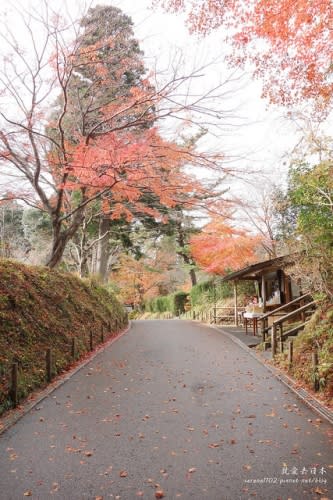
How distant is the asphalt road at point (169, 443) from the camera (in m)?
4.19

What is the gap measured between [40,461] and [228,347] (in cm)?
1094

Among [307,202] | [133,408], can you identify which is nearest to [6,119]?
[133,408]

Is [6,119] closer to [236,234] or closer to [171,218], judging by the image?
[171,218]

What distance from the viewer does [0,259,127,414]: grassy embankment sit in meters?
8.11

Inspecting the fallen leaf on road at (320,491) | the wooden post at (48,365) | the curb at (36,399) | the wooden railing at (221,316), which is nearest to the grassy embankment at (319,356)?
the fallen leaf on road at (320,491)

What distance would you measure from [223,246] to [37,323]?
65.5ft

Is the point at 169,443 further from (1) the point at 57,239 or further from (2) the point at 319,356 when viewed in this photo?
(1) the point at 57,239

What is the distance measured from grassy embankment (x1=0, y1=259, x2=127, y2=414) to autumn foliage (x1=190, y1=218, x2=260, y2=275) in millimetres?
13805

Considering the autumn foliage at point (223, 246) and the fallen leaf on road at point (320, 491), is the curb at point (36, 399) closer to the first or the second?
the fallen leaf on road at point (320, 491)

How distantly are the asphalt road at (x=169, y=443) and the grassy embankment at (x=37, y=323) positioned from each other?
0.77 metres

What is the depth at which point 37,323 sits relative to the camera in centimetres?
1037

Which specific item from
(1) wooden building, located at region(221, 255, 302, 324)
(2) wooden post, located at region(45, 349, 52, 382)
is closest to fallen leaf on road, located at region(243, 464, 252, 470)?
(2) wooden post, located at region(45, 349, 52, 382)

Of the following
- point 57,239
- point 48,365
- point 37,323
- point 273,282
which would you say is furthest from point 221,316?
point 48,365

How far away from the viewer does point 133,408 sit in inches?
279
